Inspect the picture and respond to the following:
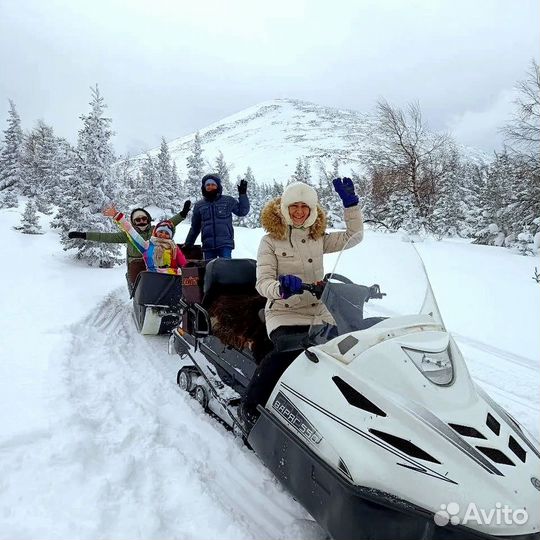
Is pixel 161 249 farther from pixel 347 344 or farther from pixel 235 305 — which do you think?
pixel 347 344

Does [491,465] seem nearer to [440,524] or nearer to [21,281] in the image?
[440,524]

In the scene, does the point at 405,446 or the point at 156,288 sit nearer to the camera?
the point at 405,446

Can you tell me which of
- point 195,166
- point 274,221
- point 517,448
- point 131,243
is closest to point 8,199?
point 195,166

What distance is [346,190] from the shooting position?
3.36 meters

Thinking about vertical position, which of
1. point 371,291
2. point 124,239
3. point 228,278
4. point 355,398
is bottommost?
point 355,398

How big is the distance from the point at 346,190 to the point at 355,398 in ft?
5.55

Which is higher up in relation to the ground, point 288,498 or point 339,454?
point 339,454

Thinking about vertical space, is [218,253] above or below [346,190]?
below

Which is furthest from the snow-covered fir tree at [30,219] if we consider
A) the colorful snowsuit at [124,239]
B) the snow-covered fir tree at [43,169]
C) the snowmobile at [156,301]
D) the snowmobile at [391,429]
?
the snow-covered fir tree at [43,169]

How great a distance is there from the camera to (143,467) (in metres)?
2.84

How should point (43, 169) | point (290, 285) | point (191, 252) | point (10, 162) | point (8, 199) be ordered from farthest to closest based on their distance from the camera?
point (43, 169), point (10, 162), point (8, 199), point (191, 252), point (290, 285)

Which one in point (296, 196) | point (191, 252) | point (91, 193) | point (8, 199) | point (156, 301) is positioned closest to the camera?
point (296, 196)

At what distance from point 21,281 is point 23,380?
4868mm

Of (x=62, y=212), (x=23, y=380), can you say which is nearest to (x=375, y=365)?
(x=23, y=380)
